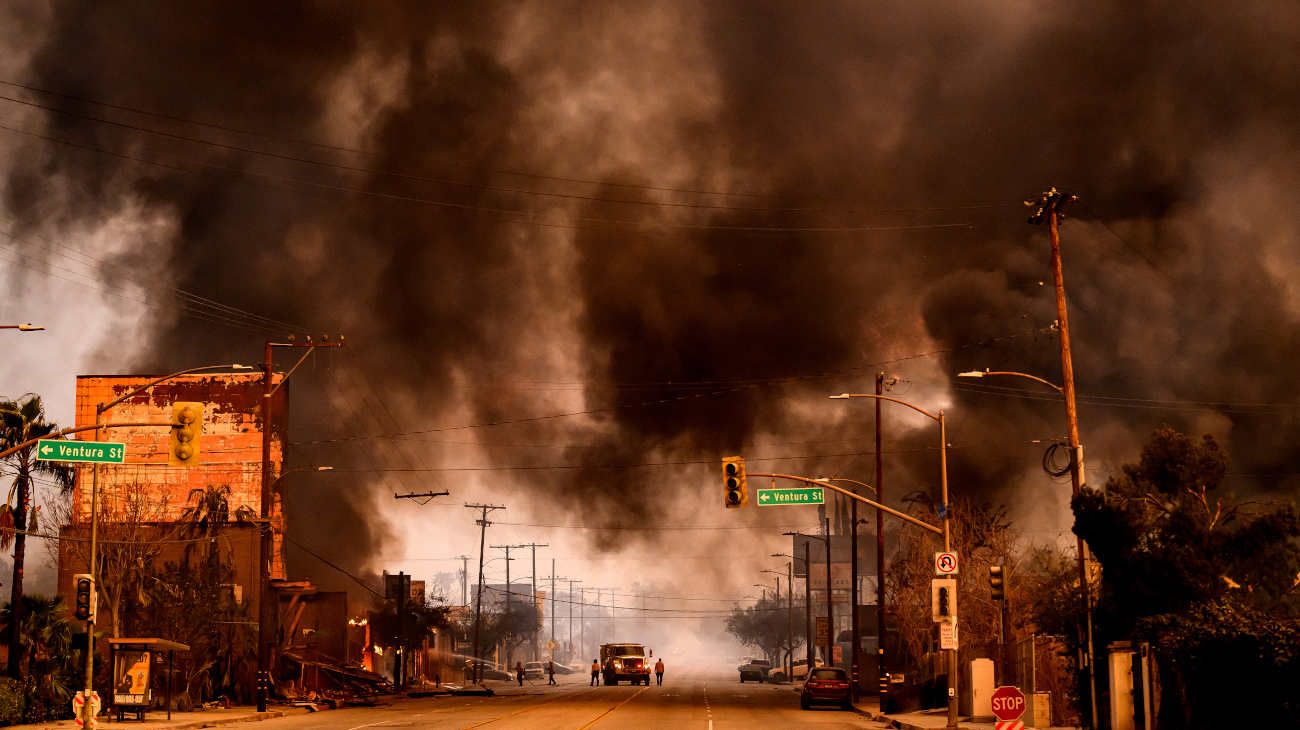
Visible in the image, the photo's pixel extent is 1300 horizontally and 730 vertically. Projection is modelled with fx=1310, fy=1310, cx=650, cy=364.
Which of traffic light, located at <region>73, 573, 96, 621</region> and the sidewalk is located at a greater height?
traffic light, located at <region>73, 573, 96, 621</region>

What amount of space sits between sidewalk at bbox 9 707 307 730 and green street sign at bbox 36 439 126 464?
32.8 ft

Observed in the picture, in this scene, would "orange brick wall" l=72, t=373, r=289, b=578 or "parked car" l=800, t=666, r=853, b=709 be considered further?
"orange brick wall" l=72, t=373, r=289, b=578

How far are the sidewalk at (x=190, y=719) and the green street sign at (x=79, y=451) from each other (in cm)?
1001

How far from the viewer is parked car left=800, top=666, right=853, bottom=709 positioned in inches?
1962

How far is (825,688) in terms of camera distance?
164ft

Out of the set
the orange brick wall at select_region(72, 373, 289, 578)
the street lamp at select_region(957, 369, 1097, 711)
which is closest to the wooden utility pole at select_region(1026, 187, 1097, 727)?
the street lamp at select_region(957, 369, 1097, 711)

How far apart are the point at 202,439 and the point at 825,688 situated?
31829 mm

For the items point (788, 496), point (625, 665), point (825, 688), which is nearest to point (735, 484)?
point (788, 496)

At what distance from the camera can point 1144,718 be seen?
2578cm

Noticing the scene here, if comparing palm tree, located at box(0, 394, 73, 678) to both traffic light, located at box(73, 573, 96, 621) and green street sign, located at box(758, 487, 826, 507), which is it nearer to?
traffic light, located at box(73, 573, 96, 621)

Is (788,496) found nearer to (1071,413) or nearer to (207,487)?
(1071,413)

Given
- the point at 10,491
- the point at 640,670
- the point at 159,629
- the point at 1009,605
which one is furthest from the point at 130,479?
the point at 1009,605

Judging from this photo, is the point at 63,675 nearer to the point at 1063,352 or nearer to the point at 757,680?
the point at 1063,352

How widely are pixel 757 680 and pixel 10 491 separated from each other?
6886 cm
